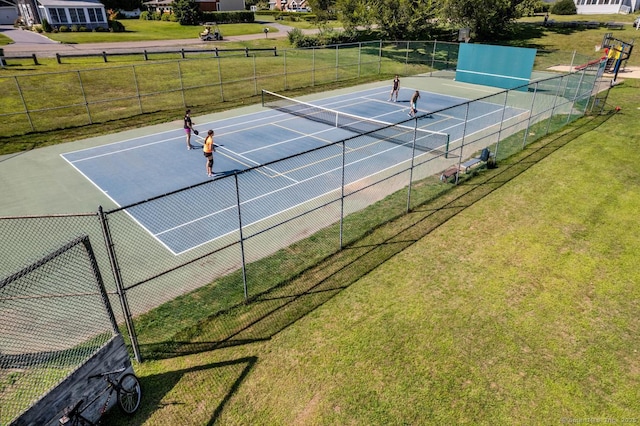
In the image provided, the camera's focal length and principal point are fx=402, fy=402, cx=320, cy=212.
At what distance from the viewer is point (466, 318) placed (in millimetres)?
9188

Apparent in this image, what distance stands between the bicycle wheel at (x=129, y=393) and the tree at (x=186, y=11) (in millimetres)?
73197

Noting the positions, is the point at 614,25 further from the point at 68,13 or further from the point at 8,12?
the point at 8,12

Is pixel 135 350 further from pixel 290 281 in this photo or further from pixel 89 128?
pixel 89 128

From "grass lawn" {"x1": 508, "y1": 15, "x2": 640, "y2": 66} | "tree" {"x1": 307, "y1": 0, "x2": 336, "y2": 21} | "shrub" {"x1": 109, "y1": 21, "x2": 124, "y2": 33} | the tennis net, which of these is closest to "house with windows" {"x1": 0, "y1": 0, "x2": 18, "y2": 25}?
"shrub" {"x1": 109, "y1": 21, "x2": 124, "y2": 33}

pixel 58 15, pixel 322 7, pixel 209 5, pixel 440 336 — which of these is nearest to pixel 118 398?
pixel 440 336

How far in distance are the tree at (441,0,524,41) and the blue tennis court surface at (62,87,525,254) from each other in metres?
23.0

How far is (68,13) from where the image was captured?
58.1m

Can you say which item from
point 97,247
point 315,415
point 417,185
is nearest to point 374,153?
point 417,185

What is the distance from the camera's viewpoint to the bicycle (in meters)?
6.07

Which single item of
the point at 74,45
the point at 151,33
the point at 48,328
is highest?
the point at 151,33

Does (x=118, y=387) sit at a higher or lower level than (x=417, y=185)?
higher

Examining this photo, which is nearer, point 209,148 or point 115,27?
point 209,148

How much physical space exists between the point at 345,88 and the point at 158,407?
99.0 feet

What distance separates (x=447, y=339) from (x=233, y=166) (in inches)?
477
